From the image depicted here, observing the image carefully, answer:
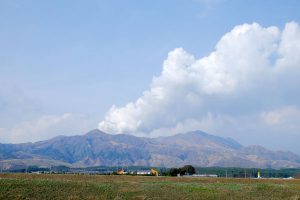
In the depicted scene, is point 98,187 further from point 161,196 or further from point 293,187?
point 293,187

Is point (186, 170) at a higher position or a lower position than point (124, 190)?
higher

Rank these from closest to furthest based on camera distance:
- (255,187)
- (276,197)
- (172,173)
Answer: (276,197), (255,187), (172,173)

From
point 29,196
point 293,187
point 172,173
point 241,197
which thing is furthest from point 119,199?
Result: point 172,173

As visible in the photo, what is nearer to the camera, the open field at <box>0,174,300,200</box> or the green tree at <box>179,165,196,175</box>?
the open field at <box>0,174,300,200</box>

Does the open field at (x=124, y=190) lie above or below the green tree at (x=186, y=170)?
below

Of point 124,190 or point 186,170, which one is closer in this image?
point 124,190

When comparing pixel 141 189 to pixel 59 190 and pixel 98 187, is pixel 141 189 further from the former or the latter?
pixel 59 190

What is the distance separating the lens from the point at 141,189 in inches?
2096

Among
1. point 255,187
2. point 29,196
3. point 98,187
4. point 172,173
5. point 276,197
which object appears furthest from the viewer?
point 172,173

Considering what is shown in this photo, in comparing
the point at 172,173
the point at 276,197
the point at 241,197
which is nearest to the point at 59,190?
the point at 241,197

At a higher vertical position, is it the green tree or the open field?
the green tree

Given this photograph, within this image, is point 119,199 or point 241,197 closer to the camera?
point 119,199

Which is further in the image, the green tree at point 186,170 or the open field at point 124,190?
the green tree at point 186,170

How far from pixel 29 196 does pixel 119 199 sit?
9.72m
